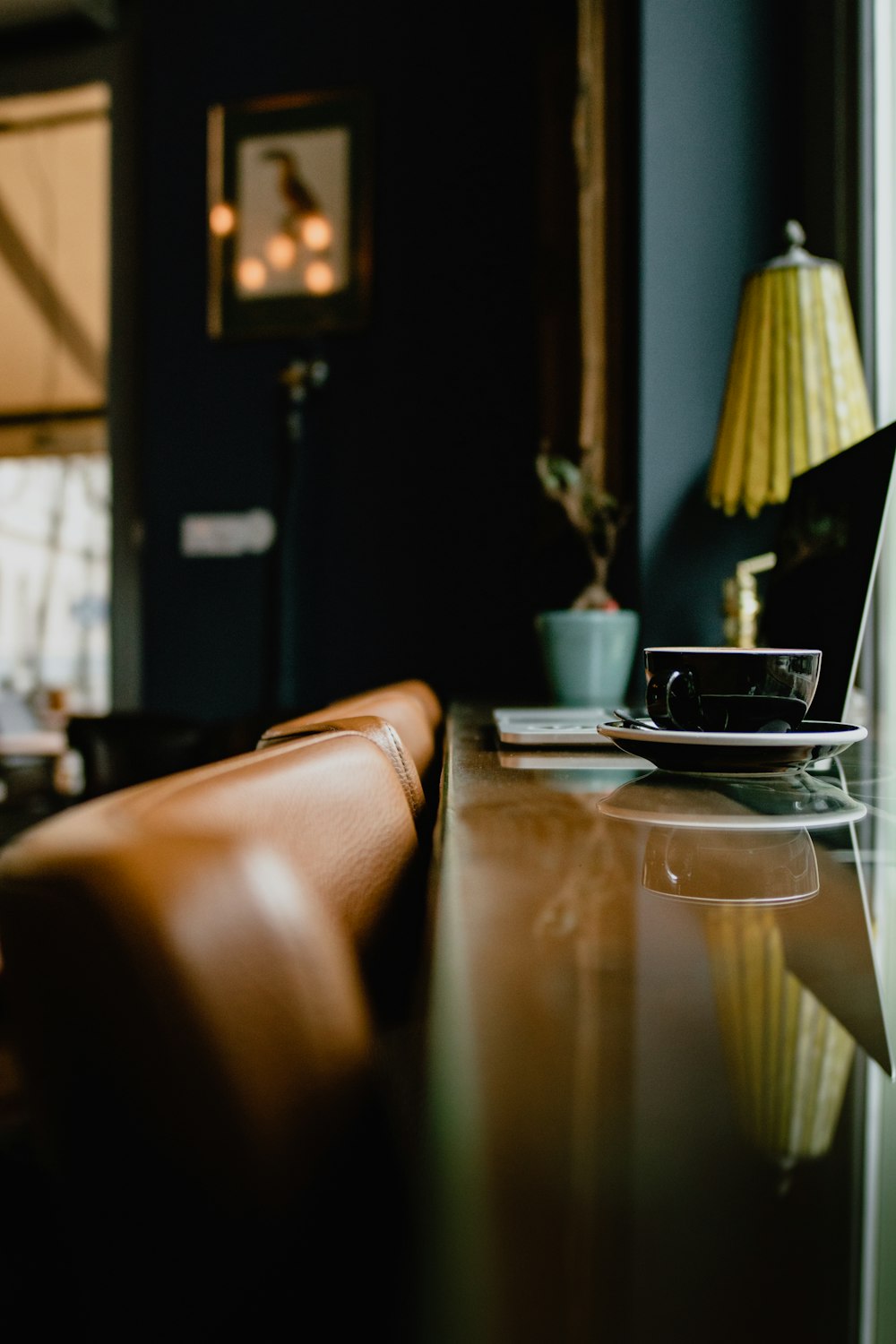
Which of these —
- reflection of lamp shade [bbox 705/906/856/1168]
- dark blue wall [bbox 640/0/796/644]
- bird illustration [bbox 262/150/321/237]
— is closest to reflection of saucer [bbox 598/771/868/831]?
reflection of lamp shade [bbox 705/906/856/1168]

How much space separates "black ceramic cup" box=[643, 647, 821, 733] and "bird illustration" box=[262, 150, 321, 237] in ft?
7.77

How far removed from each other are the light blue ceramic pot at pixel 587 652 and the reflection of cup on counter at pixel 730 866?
0.88m

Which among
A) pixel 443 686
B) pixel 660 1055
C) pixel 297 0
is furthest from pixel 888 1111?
pixel 297 0

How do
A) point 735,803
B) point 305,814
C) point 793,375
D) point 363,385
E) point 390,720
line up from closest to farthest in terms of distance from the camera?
1. point 305,814
2. point 735,803
3. point 390,720
4. point 793,375
5. point 363,385

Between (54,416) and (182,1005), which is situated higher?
(54,416)

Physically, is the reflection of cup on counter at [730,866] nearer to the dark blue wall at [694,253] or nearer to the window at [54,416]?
the dark blue wall at [694,253]

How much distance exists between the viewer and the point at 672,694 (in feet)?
2.34

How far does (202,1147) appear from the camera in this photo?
11.0 inches

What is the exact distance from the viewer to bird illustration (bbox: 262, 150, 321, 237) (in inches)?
104

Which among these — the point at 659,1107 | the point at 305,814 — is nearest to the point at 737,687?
the point at 305,814

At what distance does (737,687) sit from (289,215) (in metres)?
2.45

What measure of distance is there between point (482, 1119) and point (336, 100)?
9.66 feet

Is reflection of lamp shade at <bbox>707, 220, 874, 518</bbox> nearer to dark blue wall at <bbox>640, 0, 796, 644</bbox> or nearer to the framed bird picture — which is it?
dark blue wall at <bbox>640, 0, 796, 644</bbox>

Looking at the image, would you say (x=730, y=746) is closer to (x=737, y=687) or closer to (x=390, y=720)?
(x=737, y=687)
